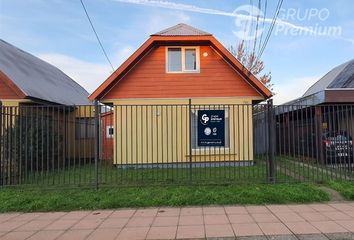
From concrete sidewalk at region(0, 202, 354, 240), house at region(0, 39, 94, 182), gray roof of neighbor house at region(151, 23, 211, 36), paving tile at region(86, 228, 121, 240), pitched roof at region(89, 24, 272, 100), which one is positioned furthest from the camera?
gray roof of neighbor house at region(151, 23, 211, 36)

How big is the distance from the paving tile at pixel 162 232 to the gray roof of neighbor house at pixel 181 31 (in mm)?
9546

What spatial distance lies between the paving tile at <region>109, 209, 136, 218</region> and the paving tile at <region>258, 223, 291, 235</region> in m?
2.81

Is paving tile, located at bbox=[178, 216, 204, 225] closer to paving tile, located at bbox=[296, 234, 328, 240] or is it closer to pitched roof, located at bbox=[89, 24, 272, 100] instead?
paving tile, located at bbox=[296, 234, 328, 240]

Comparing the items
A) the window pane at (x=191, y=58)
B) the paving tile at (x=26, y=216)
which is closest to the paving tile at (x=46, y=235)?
the paving tile at (x=26, y=216)

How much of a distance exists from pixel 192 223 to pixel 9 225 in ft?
12.1

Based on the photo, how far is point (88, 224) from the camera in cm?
732

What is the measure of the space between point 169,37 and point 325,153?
24.0ft

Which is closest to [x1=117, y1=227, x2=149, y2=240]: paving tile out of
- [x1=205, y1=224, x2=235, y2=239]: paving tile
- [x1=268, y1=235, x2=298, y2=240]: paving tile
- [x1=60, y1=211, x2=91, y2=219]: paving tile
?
[x1=205, y1=224, x2=235, y2=239]: paving tile

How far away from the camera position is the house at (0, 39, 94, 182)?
415 inches

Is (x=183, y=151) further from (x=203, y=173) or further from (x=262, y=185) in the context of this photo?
(x=262, y=185)

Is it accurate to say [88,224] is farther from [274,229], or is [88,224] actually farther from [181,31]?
[181,31]

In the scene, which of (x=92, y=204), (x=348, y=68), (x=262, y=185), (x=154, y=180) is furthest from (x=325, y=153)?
(x=348, y=68)

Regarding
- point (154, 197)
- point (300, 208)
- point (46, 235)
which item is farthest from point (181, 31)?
point (46, 235)

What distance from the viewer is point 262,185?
32.8ft
